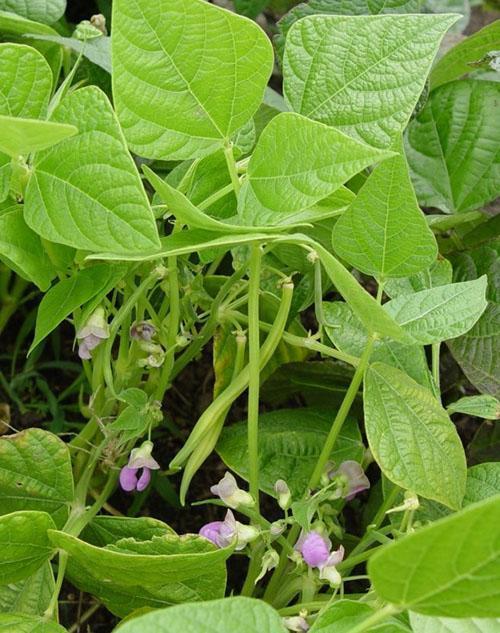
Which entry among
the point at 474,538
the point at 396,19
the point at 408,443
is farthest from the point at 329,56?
the point at 474,538

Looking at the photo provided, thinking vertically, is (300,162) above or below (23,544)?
above

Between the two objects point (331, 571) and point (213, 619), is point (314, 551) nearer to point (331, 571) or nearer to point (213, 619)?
point (331, 571)

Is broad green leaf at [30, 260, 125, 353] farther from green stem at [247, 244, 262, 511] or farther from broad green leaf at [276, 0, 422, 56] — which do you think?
broad green leaf at [276, 0, 422, 56]

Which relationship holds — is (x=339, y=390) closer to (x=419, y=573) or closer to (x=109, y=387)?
(x=109, y=387)

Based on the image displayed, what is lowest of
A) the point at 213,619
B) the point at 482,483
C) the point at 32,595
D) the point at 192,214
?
the point at 32,595

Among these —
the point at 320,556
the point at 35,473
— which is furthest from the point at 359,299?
the point at 35,473

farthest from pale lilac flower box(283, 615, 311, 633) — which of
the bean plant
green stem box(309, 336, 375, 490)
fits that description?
green stem box(309, 336, 375, 490)

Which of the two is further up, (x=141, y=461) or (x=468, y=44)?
(x=468, y=44)
